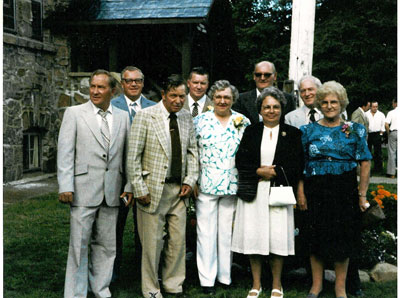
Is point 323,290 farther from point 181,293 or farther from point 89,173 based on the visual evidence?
point 89,173

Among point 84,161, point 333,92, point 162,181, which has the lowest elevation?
point 162,181

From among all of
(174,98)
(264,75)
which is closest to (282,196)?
(174,98)

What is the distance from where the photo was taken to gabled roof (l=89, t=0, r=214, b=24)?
34.9 ft

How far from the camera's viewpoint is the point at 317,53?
18.7 m

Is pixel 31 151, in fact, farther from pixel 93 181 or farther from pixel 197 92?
pixel 93 181

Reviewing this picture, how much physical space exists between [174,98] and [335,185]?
1.54 m

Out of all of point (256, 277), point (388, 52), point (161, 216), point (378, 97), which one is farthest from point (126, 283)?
point (378, 97)

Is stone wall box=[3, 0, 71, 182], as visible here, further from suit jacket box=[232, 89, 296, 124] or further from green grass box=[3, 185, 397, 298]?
suit jacket box=[232, 89, 296, 124]

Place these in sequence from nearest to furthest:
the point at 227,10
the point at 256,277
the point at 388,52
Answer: the point at 256,277 → the point at 227,10 → the point at 388,52

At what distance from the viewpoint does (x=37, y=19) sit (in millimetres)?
10797

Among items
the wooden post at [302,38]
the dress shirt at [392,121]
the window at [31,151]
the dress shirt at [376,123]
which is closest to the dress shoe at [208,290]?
the wooden post at [302,38]

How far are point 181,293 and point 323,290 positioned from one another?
4.34 feet

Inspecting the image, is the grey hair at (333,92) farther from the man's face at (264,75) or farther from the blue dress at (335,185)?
the man's face at (264,75)

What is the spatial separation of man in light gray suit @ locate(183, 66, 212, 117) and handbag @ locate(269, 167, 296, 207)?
119 centimetres
